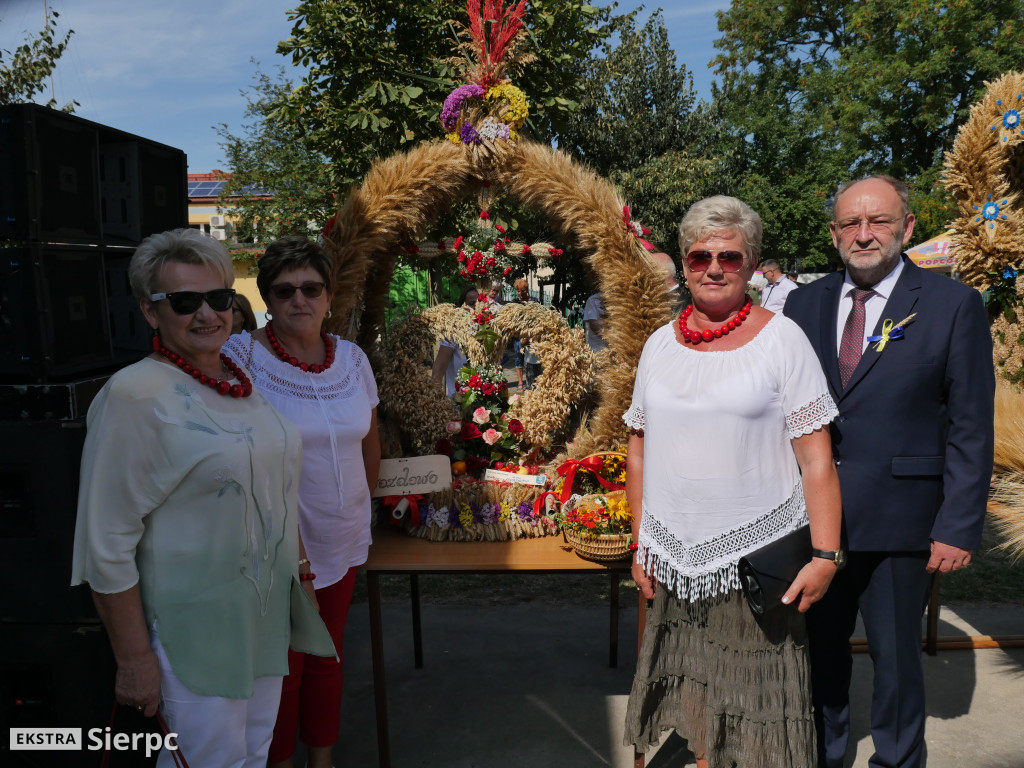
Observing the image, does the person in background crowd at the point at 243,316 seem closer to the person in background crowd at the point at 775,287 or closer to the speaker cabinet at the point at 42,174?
the speaker cabinet at the point at 42,174

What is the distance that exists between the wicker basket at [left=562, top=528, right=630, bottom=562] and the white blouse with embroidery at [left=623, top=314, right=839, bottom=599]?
1.66 ft

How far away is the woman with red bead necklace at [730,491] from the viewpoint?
1.93 metres

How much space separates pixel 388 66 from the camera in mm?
5820

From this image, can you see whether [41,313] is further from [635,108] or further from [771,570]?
[635,108]

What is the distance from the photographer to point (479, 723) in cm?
300

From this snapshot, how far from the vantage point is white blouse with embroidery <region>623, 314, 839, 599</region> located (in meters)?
1.92

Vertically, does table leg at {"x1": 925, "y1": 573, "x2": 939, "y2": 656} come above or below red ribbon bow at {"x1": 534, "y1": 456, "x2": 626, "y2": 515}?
below

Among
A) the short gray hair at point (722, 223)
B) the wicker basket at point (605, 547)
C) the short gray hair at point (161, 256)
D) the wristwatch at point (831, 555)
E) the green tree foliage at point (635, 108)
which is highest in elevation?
the green tree foliage at point (635, 108)

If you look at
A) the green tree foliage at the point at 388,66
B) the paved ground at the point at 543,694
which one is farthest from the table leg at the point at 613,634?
the green tree foliage at the point at 388,66

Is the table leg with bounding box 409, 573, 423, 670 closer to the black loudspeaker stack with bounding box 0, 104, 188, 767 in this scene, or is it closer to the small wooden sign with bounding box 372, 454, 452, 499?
the small wooden sign with bounding box 372, 454, 452, 499

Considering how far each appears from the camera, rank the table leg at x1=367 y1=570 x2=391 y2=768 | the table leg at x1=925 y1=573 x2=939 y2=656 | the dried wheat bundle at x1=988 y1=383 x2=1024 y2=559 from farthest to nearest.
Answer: the table leg at x1=925 y1=573 x2=939 y2=656, the table leg at x1=367 y1=570 x2=391 y2=768, the dried wheat bundle at x1=988 y1=383 x2=1024 y2=559

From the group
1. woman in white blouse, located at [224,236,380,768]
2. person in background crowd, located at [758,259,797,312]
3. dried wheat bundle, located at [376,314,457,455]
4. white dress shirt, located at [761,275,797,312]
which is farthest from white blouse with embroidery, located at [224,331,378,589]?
white dress shirt, located at [761,275,797,312]

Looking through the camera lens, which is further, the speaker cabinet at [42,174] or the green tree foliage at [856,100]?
the green tree foliage at [856,100]

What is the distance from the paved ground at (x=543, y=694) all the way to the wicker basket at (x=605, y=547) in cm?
80
